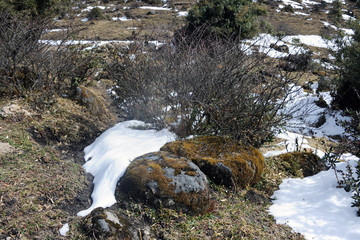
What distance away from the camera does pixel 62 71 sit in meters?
6.80

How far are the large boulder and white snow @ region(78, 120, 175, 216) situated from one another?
0.73 feet

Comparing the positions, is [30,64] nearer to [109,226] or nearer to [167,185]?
[167,185]

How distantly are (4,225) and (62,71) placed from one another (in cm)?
471

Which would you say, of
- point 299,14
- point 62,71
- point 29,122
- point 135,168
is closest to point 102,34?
point 62,71

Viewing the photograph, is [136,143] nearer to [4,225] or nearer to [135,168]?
[135,168]

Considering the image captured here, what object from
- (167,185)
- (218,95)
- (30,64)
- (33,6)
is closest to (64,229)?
(167,185)

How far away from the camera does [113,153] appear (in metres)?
4.45

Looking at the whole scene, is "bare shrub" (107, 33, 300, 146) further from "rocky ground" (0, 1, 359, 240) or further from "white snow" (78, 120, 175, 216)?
"rocky ground" (0, 1, 359, 240)

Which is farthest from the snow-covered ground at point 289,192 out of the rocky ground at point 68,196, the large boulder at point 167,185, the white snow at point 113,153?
the large boulder at point 167,185

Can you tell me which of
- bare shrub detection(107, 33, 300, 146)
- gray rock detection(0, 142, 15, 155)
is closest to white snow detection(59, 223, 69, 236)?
gray rock detection(0, 142, 15, 155)

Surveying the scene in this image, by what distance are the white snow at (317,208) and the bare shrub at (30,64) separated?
5.26 meters

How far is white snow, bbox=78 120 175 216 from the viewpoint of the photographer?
142 inches

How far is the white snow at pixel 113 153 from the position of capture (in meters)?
3.62

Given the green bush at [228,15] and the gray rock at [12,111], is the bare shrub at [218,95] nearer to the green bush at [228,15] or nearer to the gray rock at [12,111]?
the gray rock at [12,111]
